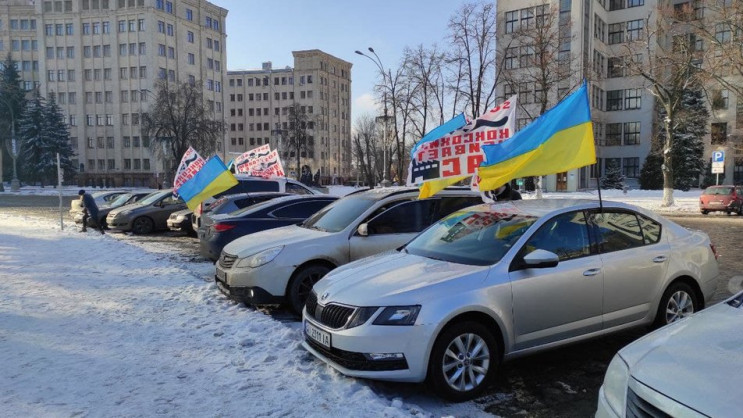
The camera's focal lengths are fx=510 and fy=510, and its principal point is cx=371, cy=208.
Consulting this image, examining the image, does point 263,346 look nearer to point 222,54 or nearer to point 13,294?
point 13,294

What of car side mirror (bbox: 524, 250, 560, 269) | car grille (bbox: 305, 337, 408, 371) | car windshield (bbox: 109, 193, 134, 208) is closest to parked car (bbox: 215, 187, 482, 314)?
car grille (bbox: 305, 337, 408, 371)

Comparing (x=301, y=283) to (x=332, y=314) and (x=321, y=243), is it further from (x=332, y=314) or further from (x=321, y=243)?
(x=332, y=314)

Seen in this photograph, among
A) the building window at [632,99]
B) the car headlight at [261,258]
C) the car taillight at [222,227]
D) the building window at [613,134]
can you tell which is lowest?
the car headlight at [261,258]

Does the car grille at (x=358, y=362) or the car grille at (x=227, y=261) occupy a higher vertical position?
the car grille at (x=227, y=261)

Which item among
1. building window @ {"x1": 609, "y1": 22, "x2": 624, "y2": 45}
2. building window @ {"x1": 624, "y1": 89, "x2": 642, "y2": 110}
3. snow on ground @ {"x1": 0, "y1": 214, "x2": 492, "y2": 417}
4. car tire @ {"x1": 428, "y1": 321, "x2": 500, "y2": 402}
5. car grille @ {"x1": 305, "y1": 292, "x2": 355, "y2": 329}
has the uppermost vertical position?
building window @ {"x1": 609, "y1": 22, "x2": 624, "y2": 45}

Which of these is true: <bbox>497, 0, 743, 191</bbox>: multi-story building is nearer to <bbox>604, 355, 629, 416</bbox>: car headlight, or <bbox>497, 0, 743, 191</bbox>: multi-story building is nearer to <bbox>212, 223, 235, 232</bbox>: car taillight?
<bbox>212, 223, 235, 232</bbox>: car taillight

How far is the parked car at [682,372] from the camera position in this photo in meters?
2.11

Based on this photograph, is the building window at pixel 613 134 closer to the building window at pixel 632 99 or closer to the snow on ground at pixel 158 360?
the building window at pixel 632 99

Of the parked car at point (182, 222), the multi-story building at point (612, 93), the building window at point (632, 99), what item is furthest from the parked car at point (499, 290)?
the building window at point (632, 99)

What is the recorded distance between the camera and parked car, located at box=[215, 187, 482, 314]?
6.57 metres

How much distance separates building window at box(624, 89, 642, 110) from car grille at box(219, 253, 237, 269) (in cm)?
6117

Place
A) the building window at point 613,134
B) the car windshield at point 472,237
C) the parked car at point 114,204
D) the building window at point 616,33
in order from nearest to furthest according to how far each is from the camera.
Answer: the car windshield at point 472,237 → the parked car at point 114,204 → the building window at point 616,33 → the building window at point 613,134

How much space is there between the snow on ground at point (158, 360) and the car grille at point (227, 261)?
52cm

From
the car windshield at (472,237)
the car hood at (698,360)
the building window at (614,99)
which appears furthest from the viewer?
the building window at (614,99)
